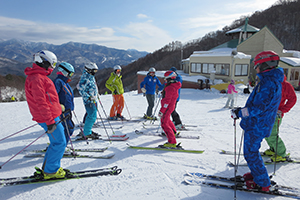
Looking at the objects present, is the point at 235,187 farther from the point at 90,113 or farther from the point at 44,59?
the point at 90,113

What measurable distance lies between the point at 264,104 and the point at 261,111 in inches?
4.5

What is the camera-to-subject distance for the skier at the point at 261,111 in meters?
2.53

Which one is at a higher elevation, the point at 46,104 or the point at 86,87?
the point at 86,87

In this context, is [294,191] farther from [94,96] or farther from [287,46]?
[287,46]

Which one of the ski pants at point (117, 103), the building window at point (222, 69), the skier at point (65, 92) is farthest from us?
the building window at point (222, 69)

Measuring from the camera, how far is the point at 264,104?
99.4 inches

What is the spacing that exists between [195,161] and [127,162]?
1.51 m

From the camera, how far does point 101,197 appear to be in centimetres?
267

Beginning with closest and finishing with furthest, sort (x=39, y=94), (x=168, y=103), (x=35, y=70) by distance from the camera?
(x=39, y=94) → (x=35, y=70) → (x=168, y=103)

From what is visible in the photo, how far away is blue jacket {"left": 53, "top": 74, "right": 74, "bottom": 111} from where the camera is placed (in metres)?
3.72

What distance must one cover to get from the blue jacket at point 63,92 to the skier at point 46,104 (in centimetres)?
80

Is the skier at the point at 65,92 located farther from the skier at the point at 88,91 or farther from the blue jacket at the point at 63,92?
the skier at the point at 88,91

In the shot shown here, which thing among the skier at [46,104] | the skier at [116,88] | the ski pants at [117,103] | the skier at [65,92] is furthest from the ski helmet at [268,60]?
the ski pants at [117,103]

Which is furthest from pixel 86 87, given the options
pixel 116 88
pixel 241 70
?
pixel 241 70
